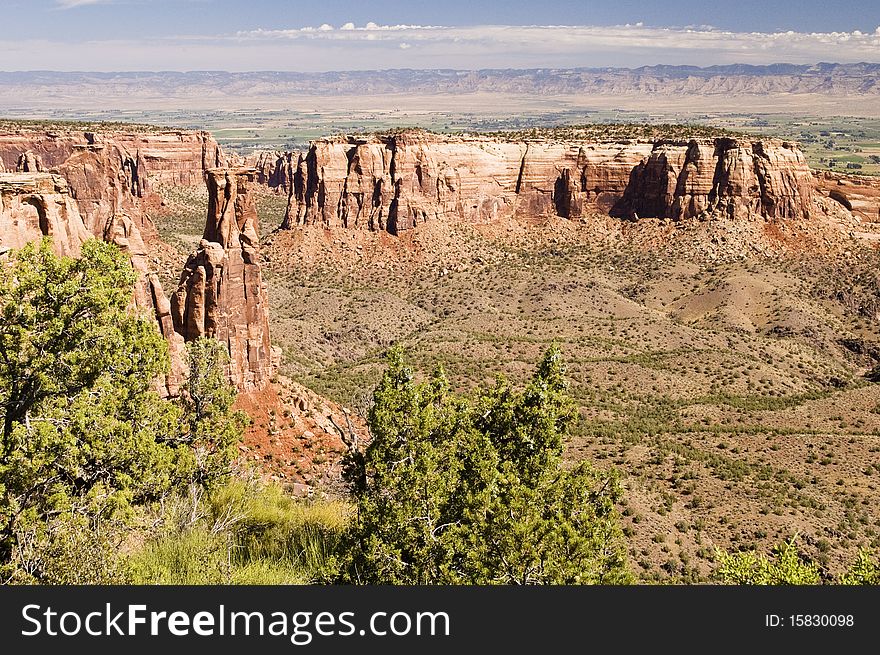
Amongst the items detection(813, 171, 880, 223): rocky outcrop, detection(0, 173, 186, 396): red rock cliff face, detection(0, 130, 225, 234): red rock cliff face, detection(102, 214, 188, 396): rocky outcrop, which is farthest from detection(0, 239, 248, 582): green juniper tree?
detection(813, 171, 880, 223): rocky outcrop

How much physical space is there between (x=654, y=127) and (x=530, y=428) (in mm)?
100579

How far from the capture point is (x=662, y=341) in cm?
6462

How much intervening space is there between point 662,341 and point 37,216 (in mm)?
52540

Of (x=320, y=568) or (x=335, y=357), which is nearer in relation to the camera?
(x=320, y=568)

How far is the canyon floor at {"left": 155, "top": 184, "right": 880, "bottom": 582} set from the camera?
3294cm

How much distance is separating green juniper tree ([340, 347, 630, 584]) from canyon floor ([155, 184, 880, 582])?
39.1ft

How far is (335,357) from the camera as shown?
6384 centimetres

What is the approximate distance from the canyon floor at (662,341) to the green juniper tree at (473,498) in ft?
39.1

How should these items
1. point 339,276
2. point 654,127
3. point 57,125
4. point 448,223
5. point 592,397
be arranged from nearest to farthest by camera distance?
1. point 592,397
2. point 339,276
3. point 448,223
4. point 654,127
5. point 57,125

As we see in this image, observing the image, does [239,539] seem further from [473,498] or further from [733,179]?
[733,179]

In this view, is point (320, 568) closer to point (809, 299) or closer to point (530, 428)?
point (530, 428)

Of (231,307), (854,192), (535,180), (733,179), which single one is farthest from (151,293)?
(854,192)

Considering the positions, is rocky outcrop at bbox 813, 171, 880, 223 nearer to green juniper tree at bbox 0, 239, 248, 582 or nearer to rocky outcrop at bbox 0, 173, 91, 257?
rocky outcrop at bbox 0, 173, 91, 257

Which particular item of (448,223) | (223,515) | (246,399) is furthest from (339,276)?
(223,515)
